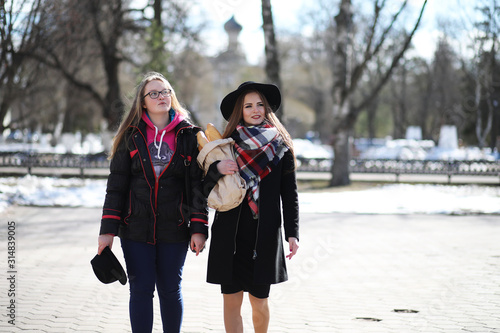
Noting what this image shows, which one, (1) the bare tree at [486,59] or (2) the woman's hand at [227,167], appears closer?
(2) the woman's hand at [227,167]

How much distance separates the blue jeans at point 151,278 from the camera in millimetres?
3840

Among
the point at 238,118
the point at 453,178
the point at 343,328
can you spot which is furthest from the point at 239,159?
the point at 453,178

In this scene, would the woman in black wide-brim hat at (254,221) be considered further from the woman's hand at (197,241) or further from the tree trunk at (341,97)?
the tree trunk at (341,97)

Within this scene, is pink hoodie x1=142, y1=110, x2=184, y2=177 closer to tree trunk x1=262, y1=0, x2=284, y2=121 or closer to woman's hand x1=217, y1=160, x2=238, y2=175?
woman's hand x1=217, y1=160, x2=238, y2=175

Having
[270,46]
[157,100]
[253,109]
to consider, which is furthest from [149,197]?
[270,46]

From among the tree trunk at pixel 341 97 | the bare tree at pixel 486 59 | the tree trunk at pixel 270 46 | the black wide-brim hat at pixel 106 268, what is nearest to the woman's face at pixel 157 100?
the black wide-brim hat at pixel 106 268

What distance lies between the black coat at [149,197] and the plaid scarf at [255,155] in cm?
31

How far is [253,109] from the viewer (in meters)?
3.94

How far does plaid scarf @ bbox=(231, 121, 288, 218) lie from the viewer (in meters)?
3.80

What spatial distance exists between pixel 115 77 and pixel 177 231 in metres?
24.2

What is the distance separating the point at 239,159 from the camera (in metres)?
3.83

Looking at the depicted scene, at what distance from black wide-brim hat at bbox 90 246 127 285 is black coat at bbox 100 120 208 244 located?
0.17 metres

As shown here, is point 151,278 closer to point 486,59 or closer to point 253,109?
point 253,109

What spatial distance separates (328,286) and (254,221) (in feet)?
9.68
